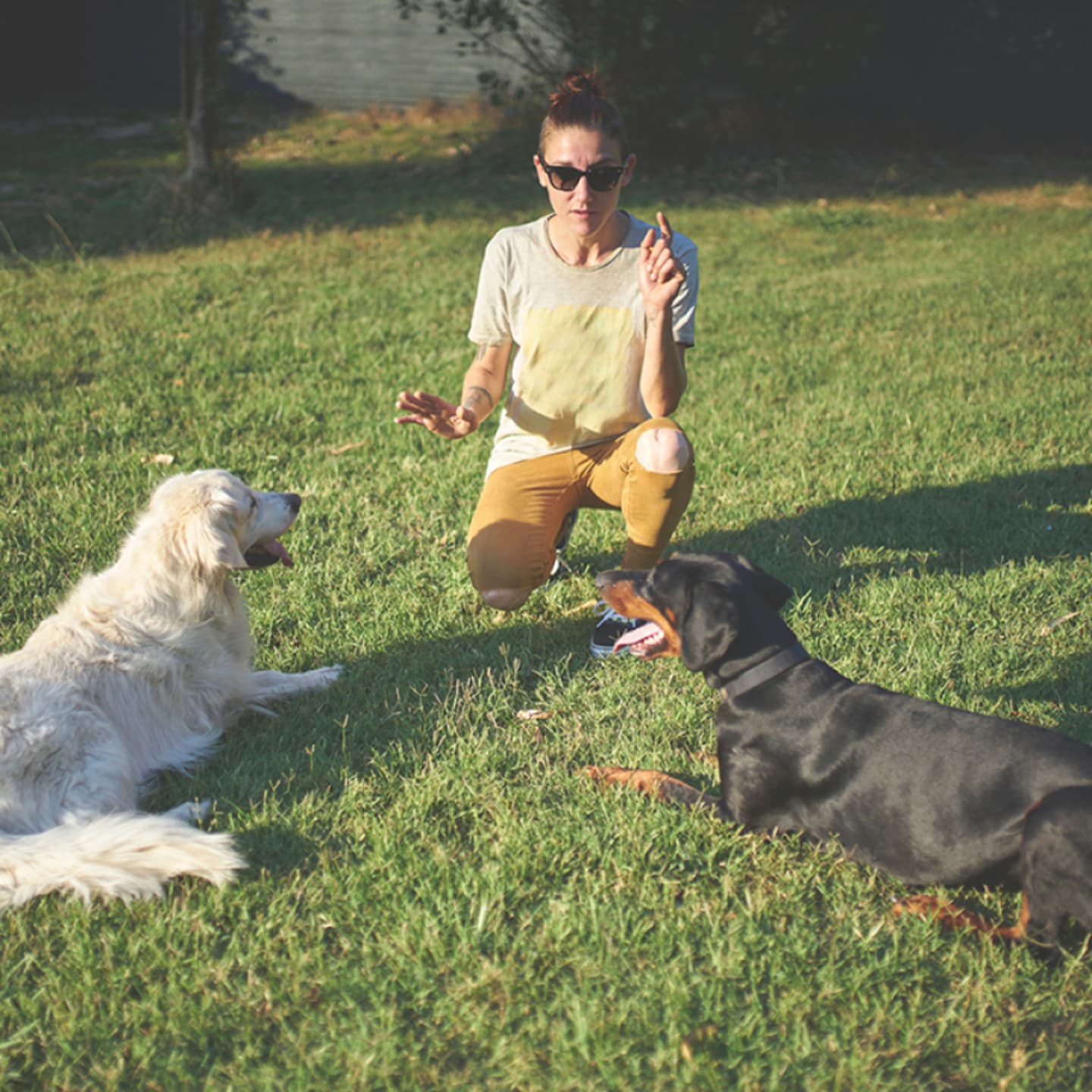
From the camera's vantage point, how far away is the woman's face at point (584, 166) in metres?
3.65

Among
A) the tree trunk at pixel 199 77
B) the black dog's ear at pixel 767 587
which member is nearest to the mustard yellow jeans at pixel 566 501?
the black dog's ear at pixel 767 587

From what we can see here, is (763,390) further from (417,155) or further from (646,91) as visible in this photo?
(417,155)

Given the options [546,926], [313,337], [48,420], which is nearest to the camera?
[546,926]

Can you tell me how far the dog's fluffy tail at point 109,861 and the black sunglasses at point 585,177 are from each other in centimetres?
255

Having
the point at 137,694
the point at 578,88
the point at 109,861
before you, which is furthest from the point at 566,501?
the point at 109,861

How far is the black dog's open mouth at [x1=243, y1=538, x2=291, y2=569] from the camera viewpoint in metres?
3.68

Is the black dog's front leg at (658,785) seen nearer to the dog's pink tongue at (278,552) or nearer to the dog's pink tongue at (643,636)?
the dog's pink tongue at (643,636)

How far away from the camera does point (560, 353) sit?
406cm

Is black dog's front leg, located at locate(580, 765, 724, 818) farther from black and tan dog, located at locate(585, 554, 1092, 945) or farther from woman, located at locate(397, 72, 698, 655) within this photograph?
woman, located at locate(397, 72, 698, 655)

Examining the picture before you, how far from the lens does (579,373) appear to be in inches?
161

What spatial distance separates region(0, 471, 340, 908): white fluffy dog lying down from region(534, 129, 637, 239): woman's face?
1.52 metres

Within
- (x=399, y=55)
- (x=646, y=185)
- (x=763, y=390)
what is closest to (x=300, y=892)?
(x=763, y=390)

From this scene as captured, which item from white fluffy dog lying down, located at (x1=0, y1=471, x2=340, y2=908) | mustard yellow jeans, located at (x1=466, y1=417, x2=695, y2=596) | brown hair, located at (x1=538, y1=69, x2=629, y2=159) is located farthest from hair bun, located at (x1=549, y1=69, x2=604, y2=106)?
white fluffy dog lying down, located at (x1=0, y1=471, x2=340, y2=908)

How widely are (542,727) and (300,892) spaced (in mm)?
1041
